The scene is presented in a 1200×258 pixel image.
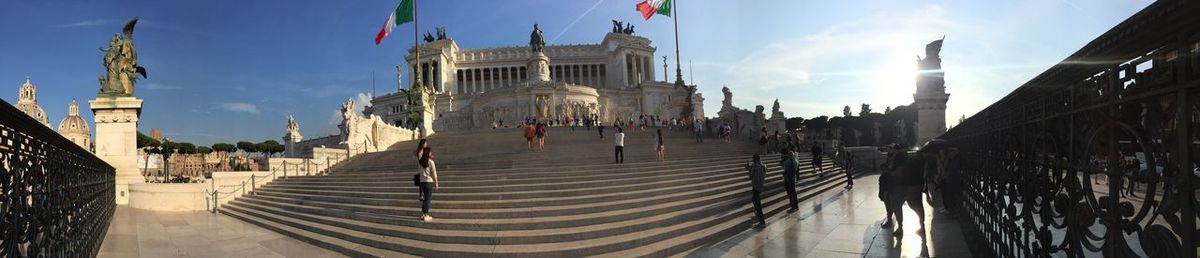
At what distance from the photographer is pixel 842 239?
6.97 metres

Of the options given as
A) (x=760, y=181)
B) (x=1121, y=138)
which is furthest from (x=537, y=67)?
(x=1121, y=138)

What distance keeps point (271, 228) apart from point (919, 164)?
1056cm

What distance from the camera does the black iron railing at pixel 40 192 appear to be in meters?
2.90

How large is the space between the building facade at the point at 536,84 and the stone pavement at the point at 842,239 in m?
39.2

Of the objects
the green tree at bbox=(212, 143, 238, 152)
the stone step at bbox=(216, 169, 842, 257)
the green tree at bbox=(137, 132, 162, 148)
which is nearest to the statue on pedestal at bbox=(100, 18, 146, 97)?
the stone step at bbox=(216, 169, 842, 257)

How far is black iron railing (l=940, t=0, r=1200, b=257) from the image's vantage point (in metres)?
1.95

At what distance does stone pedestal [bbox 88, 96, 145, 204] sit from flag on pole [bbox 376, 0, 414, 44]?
52.3 ft

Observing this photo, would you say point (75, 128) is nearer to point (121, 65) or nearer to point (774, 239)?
point (121, 65)

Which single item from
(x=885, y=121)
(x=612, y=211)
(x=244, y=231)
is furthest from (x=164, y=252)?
(x=885, y=121)

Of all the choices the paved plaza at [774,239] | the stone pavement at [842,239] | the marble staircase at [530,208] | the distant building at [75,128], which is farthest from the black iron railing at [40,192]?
the distant building at [75,128]

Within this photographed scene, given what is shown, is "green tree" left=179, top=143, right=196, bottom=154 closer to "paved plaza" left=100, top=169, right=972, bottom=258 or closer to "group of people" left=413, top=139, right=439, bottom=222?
"paved plaza" left=100, top=169, right=972, bottom=258

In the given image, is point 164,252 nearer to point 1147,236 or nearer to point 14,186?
point 14,186

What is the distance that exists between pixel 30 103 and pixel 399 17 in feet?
135

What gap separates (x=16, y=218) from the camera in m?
2.97
